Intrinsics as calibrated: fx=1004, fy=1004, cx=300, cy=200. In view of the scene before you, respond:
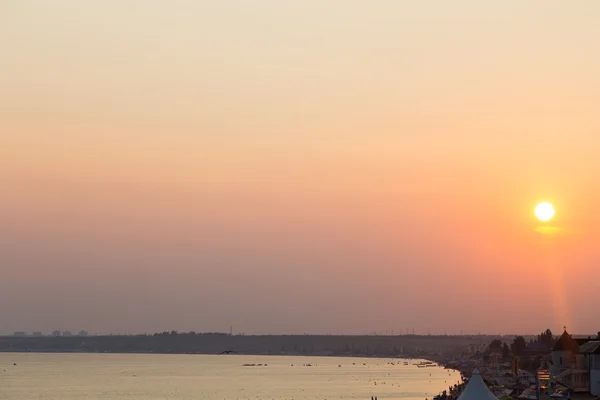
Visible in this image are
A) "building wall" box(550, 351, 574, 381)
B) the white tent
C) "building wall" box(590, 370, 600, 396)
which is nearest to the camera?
the white tent

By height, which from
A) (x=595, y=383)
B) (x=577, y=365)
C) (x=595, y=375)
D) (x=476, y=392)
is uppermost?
(x=577, y=365)

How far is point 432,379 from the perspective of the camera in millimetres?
138750

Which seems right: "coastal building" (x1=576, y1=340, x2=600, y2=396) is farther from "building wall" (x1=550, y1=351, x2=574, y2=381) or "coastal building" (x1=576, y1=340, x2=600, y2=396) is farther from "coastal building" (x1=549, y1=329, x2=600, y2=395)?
"building wall" (x1=550, y1=351, x2=574, y2=381)

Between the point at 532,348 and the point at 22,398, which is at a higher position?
the point at 532,348

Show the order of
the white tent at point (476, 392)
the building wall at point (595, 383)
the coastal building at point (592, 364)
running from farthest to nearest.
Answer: the coastal building at point (592, 364)
the building wall at point (595, 383)
the white tent at point (476, 392)

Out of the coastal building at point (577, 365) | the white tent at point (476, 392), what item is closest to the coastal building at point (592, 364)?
the coastal building at point (577, 365)

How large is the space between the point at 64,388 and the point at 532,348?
62191mm

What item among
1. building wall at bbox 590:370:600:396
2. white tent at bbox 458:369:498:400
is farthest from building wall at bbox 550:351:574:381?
white tent at bbox 458:369:498:400

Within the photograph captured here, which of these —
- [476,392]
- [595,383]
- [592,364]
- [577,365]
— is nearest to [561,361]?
[577,365]

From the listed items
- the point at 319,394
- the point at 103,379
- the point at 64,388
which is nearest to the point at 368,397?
the point at 319,394

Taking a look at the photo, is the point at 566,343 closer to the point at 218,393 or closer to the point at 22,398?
the point at 218,393

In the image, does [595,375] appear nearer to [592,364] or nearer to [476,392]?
[592,364]

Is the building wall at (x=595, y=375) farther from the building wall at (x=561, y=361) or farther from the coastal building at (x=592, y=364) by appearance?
the building wall at (x=561, y=361)

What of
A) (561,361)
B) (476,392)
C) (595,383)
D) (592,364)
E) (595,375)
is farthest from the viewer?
(561,361)
